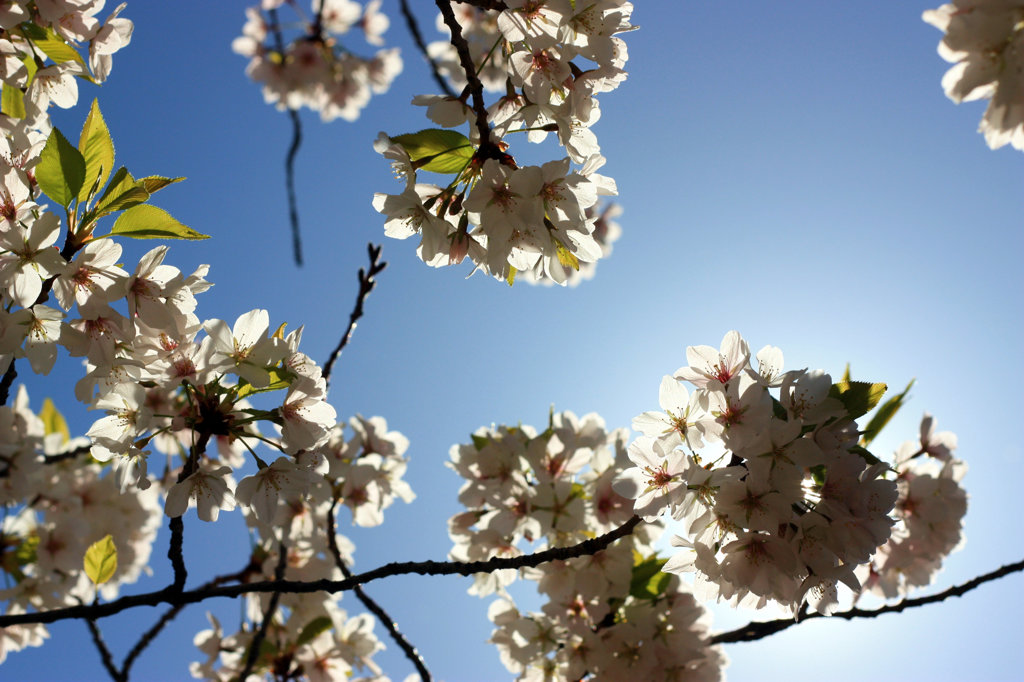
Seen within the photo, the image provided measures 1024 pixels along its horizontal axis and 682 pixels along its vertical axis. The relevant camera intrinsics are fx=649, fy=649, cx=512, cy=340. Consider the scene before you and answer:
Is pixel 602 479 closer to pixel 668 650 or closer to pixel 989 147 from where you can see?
pixel 668 650

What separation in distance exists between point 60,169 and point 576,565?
7.28ft

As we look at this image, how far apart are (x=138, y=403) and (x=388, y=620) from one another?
133cm

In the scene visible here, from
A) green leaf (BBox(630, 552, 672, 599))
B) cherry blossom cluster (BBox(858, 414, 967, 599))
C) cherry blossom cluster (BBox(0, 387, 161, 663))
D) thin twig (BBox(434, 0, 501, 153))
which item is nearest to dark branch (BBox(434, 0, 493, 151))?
thin twig (BBox(434, 0, 501, 153))

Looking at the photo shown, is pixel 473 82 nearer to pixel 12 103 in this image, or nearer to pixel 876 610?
pixel 12 103

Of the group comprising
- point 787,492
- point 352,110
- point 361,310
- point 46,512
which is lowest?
point 787,492

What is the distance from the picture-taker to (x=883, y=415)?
2326mm

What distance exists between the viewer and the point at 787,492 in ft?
5.00

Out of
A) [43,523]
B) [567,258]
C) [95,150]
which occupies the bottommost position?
[567,258]

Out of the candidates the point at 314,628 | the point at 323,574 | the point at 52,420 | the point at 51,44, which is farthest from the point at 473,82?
the point at 52,420

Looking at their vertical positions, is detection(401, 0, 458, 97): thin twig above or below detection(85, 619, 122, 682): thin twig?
above

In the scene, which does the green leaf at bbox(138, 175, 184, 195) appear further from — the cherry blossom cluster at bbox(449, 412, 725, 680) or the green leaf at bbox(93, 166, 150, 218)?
the cherry blossom cluster at bbox(449, 412, 725, 680)

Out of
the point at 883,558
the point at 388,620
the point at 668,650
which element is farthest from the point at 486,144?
the point at 883,558

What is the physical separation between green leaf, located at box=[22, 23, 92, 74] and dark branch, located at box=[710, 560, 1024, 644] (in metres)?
3.01

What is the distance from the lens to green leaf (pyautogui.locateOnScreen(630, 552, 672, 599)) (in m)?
2.60
